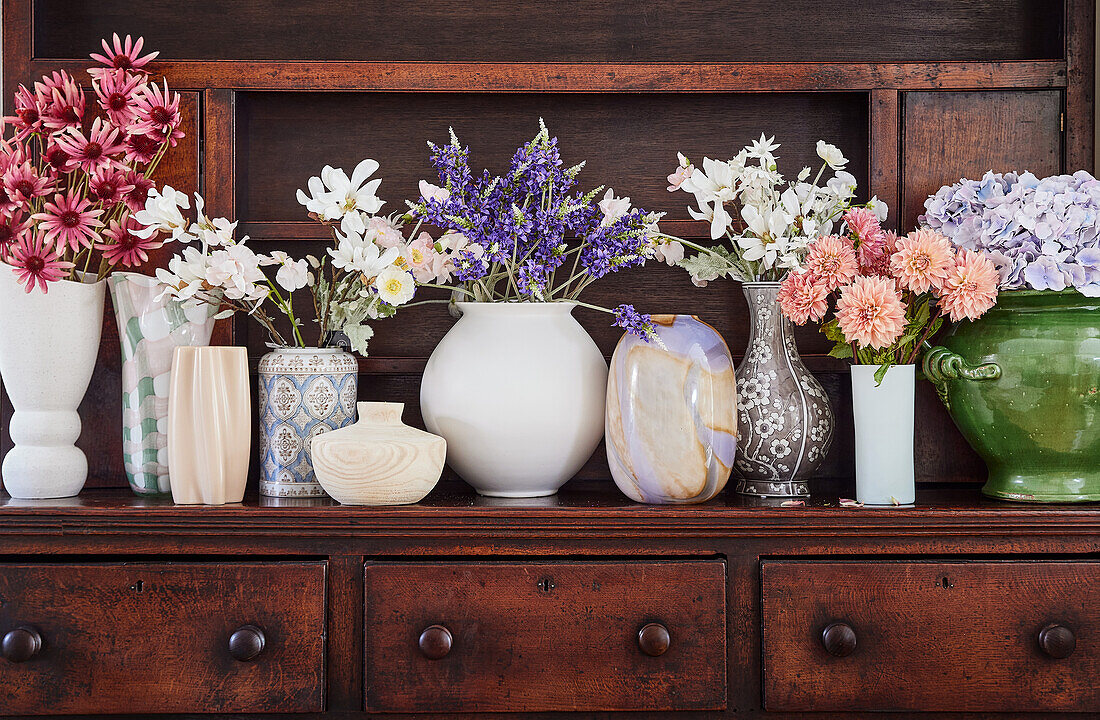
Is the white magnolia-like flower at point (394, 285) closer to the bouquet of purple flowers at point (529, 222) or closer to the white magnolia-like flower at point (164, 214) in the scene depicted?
the bouquet of purple flowers at point (529, 222)

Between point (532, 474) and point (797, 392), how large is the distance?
423 mm

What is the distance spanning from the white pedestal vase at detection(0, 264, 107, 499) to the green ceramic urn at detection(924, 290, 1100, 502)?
128cm

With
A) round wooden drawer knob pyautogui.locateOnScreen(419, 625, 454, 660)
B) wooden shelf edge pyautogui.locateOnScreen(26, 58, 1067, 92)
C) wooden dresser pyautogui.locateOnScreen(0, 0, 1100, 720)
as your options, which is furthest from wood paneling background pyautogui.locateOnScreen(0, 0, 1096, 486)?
round wooden drawer knob pyautogui.locateOnScreen(419, 625, 454, 660)

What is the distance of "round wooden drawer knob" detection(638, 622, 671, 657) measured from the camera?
1.12 m

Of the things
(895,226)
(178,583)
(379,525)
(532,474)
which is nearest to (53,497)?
(178,583)

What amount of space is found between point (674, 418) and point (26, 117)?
3.56 ft

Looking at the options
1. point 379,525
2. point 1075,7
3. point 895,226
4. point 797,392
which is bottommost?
point 379,525

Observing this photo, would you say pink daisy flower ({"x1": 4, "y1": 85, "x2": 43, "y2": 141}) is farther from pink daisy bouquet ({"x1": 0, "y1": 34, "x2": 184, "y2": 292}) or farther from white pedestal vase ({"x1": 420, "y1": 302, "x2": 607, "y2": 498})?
white pedestal vase ({"x1": 420, "y1": 302, "x2": 607, "y2": 498})

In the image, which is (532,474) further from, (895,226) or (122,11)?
(122,11)

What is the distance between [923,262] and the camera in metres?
1.20

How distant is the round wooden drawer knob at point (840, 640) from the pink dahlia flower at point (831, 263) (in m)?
0.46

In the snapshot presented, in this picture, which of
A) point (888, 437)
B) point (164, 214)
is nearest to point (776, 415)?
point (888, 437)

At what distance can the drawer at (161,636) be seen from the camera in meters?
1.14

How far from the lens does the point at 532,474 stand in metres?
1.31
